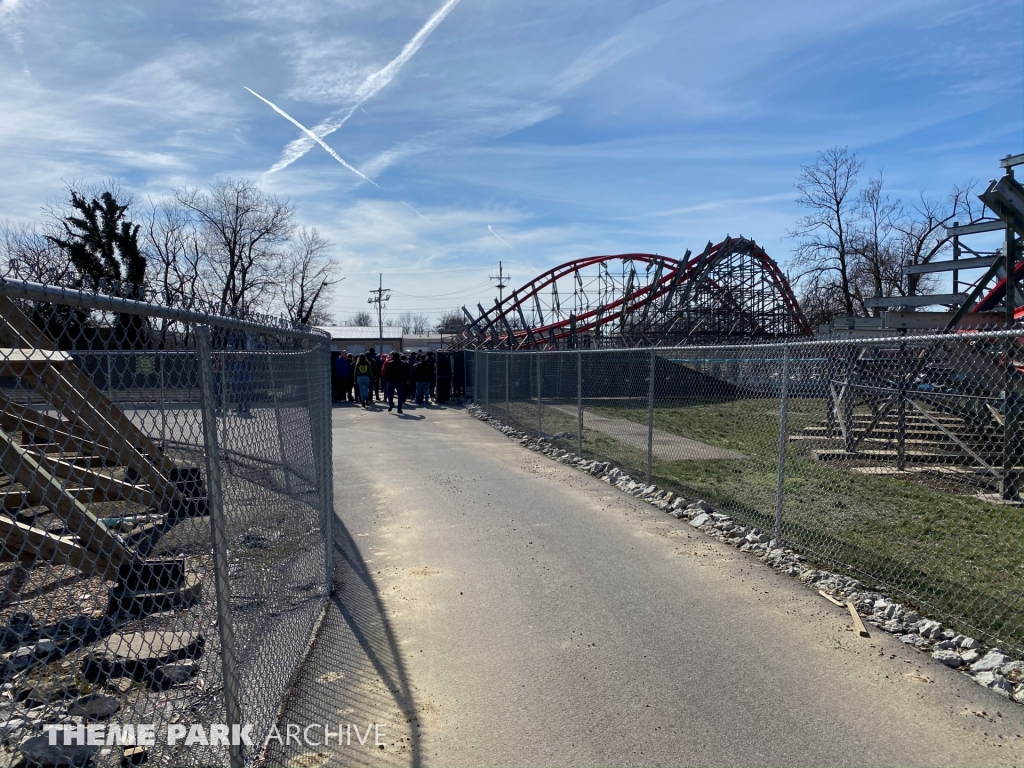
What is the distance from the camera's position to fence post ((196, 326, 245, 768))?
7.97 ft

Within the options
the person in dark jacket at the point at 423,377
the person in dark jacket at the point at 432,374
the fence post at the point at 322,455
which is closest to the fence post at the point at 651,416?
the fence post at the point at 322,455

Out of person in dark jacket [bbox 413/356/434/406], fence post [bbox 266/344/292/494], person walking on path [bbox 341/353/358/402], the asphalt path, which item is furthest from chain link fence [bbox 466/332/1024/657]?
person walking on path [bbox 341/353/358/402]

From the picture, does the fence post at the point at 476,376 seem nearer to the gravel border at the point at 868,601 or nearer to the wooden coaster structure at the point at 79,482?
the gravel border at the point at 868,601

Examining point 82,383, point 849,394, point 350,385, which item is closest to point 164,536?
point 82,383

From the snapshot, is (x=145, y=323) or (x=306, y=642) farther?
(x=306, y=642)

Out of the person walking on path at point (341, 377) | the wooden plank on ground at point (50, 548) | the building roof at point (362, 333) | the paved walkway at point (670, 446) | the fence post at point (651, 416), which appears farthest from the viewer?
the building roof at point (362, 333)

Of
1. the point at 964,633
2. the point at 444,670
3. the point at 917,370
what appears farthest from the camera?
the point at 917,370

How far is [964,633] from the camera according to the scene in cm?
431

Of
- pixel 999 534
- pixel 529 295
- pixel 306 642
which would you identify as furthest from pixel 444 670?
pixel 529 295

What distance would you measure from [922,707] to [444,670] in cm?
258

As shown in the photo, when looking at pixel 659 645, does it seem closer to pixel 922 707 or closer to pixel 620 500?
pixel 922 707

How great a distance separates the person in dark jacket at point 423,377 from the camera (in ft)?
71.9

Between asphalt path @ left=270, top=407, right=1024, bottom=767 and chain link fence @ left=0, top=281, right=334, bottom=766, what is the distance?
0.51 m

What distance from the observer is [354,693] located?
3719 mm
